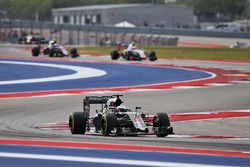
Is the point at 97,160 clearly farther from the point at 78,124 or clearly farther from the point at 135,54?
the point at 135,54

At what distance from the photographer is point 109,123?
50.4ft

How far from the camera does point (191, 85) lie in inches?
1187

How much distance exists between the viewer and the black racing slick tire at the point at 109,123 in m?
15.3

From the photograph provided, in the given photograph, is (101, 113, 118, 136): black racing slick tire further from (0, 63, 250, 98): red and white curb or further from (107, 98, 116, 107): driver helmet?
(0, 63, 250, 98): red and white curb

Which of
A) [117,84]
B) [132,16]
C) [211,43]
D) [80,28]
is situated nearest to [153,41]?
[211,43]

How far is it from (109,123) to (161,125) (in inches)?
42.4

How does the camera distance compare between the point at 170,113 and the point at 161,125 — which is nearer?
the point at 161,125

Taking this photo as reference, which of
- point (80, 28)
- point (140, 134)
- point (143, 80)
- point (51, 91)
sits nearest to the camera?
point (140, 134)

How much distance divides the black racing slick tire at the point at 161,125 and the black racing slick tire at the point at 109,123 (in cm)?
87

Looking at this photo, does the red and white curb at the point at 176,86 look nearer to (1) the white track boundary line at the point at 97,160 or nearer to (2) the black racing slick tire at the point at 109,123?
(2) the black racing slick tire at the point at 109,123

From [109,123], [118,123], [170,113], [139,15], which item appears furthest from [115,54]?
[139,15]

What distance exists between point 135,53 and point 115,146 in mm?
36246

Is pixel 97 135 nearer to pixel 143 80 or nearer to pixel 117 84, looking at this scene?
pixel 117 84

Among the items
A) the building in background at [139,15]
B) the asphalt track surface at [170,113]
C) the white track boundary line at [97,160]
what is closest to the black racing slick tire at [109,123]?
the asphalt track surface at [170,113]
